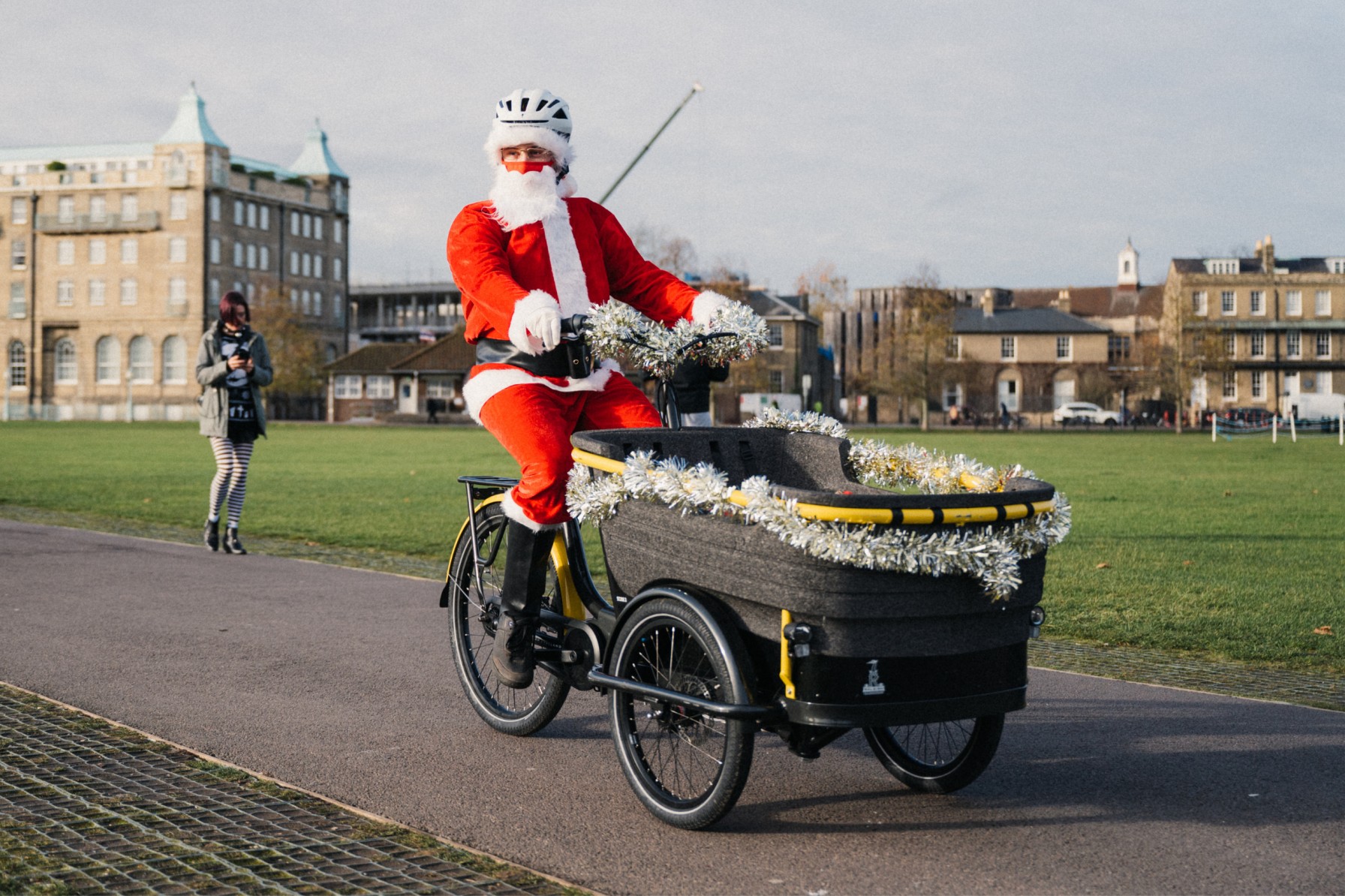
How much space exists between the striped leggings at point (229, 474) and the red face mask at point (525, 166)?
6.88 m

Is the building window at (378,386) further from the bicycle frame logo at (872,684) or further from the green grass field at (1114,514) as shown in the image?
the bicycle frame logo at (872,684)

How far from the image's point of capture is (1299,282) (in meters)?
93.1

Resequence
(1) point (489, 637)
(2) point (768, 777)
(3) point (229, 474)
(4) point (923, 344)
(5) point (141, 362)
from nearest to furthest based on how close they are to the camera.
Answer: (2) point (768, 777), (1) point (489, 637), (3) point (229, 474), (4) point (923, 344), (5) point (141, 362)

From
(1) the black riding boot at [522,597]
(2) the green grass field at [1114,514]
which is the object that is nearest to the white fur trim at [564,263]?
(1) the black riding boot at [522,597]

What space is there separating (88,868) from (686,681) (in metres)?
1.62

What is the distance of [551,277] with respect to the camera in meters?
4.80

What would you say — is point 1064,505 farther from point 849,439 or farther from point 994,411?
point 994,411

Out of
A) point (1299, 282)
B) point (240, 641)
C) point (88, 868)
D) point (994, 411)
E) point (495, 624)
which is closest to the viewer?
point (88, 868)

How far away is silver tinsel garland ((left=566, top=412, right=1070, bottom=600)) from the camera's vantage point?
3.46 m

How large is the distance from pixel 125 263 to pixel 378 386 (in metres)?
24.9

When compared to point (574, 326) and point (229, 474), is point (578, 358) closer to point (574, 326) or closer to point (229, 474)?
point (574, 326)

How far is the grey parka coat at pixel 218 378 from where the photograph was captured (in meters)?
10.8

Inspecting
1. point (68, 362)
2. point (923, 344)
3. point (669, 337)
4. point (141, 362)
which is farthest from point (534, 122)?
point (68, 362)

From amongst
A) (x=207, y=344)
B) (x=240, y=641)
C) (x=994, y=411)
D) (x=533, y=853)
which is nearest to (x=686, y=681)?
(x=533, y=853)
